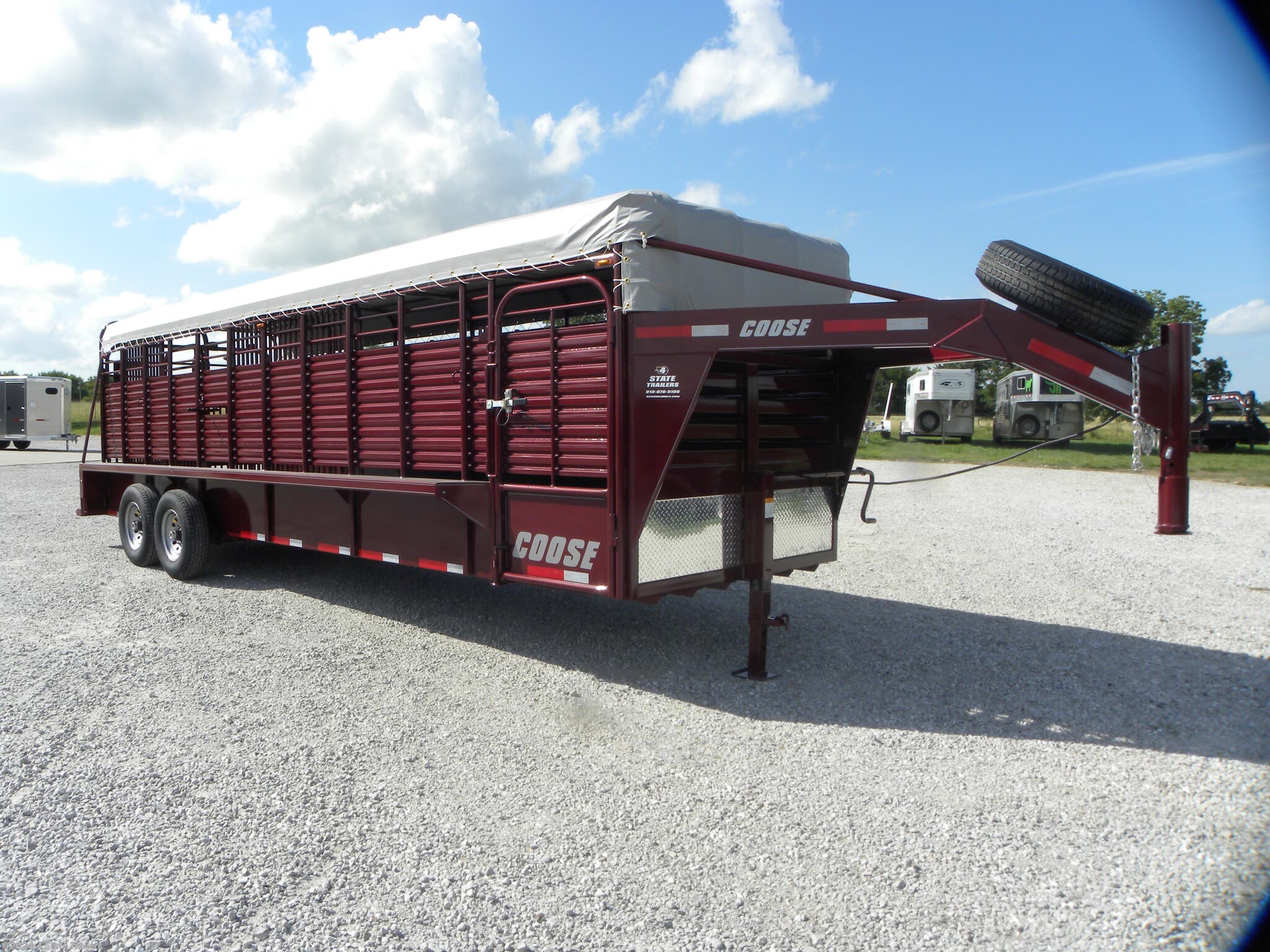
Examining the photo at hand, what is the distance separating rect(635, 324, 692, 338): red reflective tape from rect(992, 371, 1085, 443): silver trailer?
22.8 meters

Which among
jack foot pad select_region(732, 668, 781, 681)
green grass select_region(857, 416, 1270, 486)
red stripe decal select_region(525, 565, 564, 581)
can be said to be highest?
green grass select_region(857, 416, 1270, 486)

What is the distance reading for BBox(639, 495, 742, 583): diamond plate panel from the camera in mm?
4770

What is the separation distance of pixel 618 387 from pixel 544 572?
1.21 metres

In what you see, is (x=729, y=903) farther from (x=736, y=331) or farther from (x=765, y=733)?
(x=736, y=331)

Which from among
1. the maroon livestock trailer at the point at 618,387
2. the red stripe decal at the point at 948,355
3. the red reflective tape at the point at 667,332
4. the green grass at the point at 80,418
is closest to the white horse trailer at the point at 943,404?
the maroon livestock trailer at the point at 618,387

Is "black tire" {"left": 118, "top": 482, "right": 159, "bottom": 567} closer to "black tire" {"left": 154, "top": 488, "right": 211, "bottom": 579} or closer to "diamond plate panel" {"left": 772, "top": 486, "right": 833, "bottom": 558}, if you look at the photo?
"black tire" {"left": 154, "top": 488, "right": 211, "bottom": 579}

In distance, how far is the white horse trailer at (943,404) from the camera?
87.5ft

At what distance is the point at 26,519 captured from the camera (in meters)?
12.4

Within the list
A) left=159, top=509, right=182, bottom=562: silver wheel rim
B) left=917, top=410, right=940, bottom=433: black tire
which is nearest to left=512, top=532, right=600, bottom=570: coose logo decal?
left=159, top=509, right=182, bottom=562: silver wheel rim

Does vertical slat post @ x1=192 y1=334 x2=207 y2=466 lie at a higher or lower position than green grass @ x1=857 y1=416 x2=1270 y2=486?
higher

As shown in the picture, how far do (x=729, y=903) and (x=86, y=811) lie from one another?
258cm

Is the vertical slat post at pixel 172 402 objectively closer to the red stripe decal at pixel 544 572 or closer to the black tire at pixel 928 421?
the red stripe decal at pixel 544 572

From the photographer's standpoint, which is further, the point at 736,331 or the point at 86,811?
the point at 736,331

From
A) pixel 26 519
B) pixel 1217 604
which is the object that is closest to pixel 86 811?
pixel 1217 604
